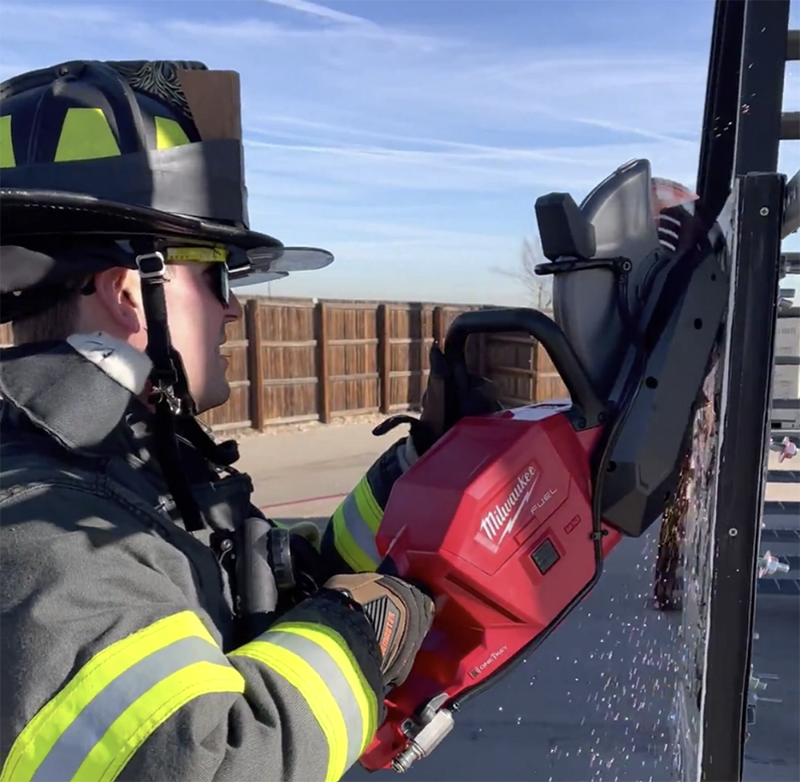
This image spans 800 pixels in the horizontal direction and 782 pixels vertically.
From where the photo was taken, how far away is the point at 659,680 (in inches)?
127

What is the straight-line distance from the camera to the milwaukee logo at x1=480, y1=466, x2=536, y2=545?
4.59 feet

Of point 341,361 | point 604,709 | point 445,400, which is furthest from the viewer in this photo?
point 341,361

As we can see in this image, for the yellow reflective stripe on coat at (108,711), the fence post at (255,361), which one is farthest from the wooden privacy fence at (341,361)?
the yellow reflective stripe on coat at (108,711)

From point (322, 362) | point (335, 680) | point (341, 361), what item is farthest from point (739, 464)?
point (341, 361)

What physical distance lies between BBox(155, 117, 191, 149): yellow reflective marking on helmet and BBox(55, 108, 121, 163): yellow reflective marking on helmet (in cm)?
8

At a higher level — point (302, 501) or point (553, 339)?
point (553, 339)

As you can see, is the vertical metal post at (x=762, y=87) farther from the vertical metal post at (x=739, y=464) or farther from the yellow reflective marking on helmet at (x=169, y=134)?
the yellow reflective marking on helmet at (x=169, y=134)

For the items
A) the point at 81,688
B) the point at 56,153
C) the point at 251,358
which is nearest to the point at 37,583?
the point at 81,688

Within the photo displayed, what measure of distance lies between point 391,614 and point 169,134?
89 cm

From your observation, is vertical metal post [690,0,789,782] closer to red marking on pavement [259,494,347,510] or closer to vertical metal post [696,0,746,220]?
vertical metal post [696,0,746,220]

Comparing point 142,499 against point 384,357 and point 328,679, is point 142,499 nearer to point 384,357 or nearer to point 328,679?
point 328,679

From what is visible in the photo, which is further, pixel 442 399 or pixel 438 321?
pixel 438 321

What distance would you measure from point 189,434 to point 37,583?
0.58 m

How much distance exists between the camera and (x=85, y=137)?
4.24ft
